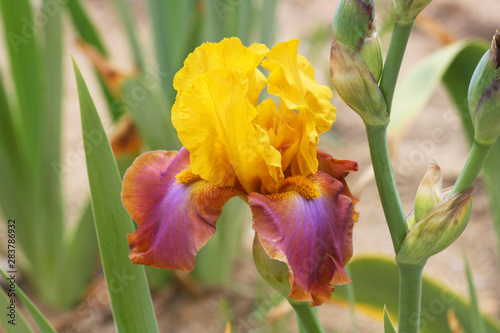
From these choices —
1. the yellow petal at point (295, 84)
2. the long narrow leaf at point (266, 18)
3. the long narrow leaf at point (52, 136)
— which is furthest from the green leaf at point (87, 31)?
the yellow petal at point (295, 84)

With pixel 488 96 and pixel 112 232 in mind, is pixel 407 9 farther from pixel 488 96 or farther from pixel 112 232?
→ pixel 112 232

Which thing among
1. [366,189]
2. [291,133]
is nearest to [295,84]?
[291,133]

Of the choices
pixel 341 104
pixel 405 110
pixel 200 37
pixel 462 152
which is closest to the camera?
pixel 405 110

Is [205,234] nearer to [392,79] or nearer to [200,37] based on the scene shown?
[392,79]

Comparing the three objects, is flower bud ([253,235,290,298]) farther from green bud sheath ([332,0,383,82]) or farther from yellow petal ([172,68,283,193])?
green bud sheath ([332,0,383,82])

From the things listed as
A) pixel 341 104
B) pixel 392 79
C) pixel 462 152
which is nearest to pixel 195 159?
pixel 392 79

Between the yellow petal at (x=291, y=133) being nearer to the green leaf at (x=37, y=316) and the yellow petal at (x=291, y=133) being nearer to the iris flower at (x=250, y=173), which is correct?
the iris flower at (x=250, y=173)
